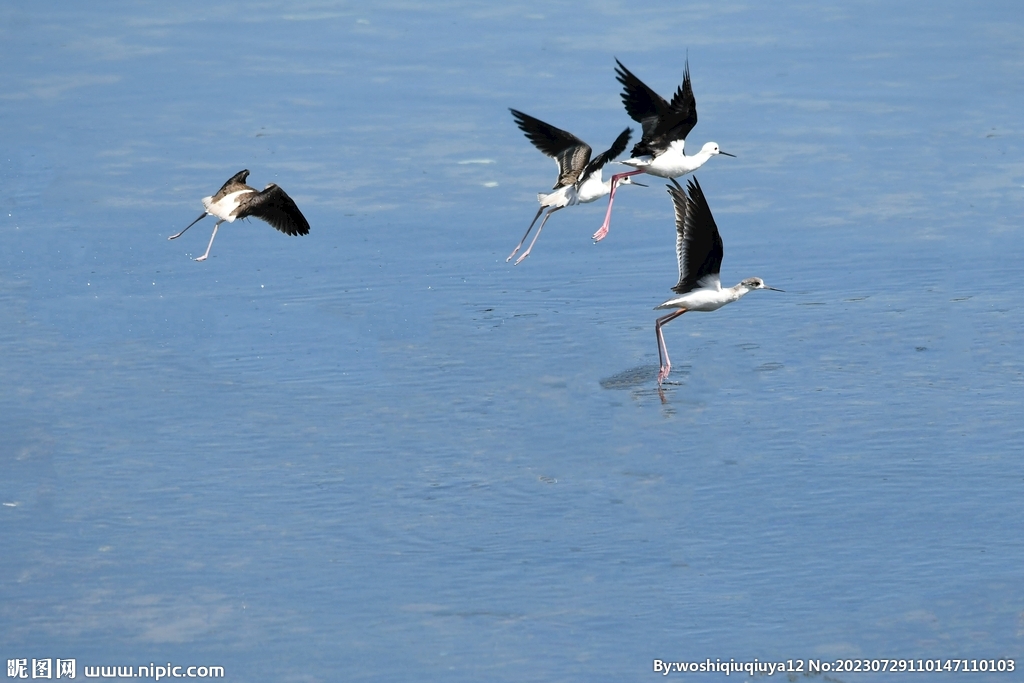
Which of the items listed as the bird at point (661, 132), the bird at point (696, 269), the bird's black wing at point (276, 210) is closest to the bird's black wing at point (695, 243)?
the bird at point (696, 269)

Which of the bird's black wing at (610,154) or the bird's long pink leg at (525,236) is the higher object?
the bird's black wing at (610,154)

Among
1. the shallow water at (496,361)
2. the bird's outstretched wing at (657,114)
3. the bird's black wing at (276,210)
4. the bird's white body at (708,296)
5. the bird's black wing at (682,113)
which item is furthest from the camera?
the bird's outstretched wing at (657,114)

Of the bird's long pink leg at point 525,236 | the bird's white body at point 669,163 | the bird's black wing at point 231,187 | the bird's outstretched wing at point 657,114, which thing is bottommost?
the bird's long pink leg at point 525,236

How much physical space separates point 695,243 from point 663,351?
35.2 inches

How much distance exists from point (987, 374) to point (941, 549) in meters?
2.92

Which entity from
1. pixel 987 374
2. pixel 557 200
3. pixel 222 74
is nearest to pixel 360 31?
pixel 222 74

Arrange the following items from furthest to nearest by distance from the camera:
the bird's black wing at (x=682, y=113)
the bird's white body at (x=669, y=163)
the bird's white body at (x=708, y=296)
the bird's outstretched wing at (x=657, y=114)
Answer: the bird's white body at (x=669, y=163), the bird's outstretched wing at (x=657, y=114), the bird's black wing at (x=682, y=113), the bird's white body at (x=708, y=296)

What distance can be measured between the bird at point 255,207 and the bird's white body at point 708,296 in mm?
3233

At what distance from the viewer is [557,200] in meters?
14.7

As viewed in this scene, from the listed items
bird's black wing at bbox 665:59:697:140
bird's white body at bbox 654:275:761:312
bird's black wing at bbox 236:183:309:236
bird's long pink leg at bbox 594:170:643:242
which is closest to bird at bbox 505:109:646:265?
bird's long pink leg at bbox 594:170:643:242

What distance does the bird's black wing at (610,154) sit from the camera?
1424 cm

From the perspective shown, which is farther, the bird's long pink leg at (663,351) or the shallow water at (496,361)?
the bird's long pink leg at (663,351)

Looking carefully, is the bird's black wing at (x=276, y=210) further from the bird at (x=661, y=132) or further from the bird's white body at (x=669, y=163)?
the bird's white body at (x=669, y=163)

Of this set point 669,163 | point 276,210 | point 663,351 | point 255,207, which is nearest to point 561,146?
point 669,163
